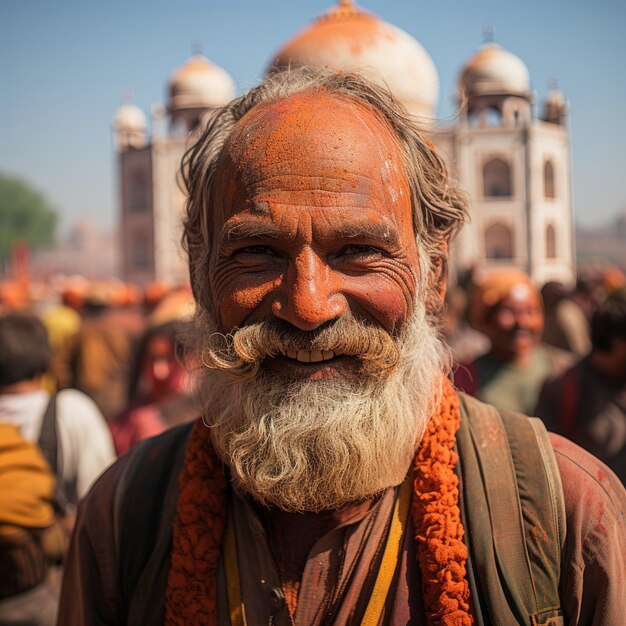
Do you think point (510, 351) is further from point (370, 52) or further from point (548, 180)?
point (548, 180)

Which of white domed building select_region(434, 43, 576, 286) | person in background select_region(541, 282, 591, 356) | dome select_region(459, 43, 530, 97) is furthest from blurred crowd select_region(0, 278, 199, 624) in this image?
dome select_region(459, 43, 530, 97)

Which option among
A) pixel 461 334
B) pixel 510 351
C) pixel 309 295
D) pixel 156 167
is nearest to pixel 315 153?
pixel 309 295

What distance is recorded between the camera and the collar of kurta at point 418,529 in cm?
147

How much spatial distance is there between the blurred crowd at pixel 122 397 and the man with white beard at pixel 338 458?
16.6 inches

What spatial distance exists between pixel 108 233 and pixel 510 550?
15728 centimetres

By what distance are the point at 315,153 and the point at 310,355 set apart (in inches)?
16.4

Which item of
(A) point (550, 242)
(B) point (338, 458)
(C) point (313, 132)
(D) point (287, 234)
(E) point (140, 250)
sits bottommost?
(B) point (338, 458)

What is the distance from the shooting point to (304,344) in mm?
1497

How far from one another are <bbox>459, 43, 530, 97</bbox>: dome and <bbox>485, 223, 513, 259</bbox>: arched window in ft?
20.8

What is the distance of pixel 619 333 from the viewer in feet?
11.5

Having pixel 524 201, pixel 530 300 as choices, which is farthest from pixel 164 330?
pixel 524 201

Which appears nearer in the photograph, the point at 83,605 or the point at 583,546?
the point at 583,546

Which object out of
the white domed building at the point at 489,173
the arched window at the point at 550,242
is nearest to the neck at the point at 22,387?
the white domed building at the point at 489,173

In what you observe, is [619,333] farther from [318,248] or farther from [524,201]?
A: [524,201]
